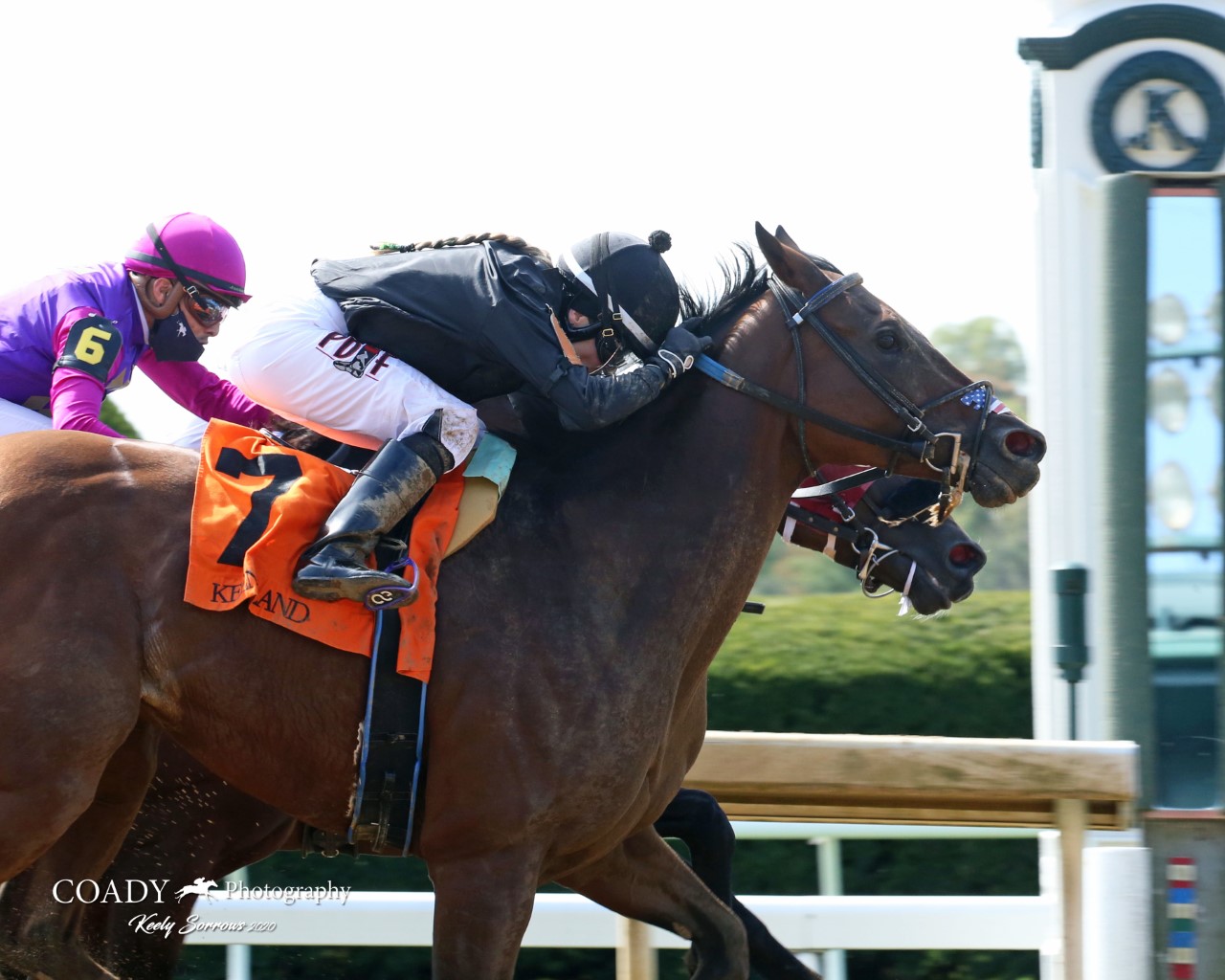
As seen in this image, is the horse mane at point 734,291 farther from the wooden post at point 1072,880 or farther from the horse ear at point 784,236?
the wooden post at point 1072,880

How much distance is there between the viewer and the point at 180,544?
12.1 feet

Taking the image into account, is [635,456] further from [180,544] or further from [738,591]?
[180,544]

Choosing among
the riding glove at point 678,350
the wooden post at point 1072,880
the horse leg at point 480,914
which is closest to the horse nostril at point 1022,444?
the riding glove at point 678,350

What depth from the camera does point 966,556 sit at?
15.7 ft

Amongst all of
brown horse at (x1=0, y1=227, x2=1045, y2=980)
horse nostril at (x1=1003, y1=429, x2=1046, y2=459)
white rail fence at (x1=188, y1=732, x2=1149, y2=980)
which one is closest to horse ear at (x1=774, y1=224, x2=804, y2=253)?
brown horse at (x1=0, y1=227, x2=1045, y2=980)

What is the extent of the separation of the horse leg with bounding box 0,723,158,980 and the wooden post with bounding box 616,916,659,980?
1453 millimetres

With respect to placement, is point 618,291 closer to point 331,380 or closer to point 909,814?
point 331,380

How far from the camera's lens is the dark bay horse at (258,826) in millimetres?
4414

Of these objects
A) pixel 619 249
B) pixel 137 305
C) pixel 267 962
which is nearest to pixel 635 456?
pixel 619 249

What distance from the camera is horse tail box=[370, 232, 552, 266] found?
4.07m

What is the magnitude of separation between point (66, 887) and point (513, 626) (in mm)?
1371

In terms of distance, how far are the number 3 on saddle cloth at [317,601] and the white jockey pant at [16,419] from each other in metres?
0.63

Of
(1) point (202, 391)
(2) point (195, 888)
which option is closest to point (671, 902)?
(2) point (195, 888)

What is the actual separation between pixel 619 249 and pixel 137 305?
1.25 metres
